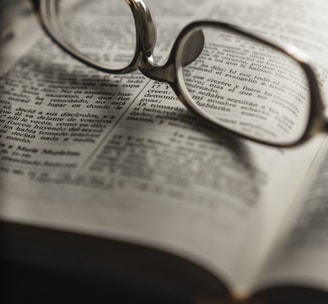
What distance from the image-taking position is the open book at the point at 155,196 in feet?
1.68

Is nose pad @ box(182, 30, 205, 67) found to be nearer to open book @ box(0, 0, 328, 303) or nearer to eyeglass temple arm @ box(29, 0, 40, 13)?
open book @ box(0, 0, 328, 303)

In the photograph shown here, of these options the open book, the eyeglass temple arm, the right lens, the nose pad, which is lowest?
the open book

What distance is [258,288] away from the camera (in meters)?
0.50

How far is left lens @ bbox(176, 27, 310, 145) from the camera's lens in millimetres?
642

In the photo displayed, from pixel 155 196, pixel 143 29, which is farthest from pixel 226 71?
pixel 155 196

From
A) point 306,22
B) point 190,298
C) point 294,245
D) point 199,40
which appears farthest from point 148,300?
point 306,22

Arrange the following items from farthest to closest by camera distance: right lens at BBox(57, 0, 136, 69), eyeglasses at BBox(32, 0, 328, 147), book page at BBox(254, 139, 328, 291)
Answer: right lens at BBox(57, 0, 136, 69), eyeglasses at BBox(32, 0, 328, 147), book page at BBox(254, 139, 328, 291)

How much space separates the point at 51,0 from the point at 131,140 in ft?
1.31

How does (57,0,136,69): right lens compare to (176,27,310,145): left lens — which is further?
(57,0,136,69): right lens

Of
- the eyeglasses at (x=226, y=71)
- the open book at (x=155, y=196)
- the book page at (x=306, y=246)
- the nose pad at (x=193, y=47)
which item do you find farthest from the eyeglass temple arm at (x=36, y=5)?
the book page at (x=306, y=246)

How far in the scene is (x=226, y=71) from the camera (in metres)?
0.74

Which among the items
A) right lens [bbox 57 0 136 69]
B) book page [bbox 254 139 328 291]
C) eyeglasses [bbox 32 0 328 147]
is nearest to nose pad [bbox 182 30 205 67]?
eyeglasses [bbox 32 0 328 147]

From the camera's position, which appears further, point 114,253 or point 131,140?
point 131,140

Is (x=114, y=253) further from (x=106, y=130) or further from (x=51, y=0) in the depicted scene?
(x=51, y=0)
